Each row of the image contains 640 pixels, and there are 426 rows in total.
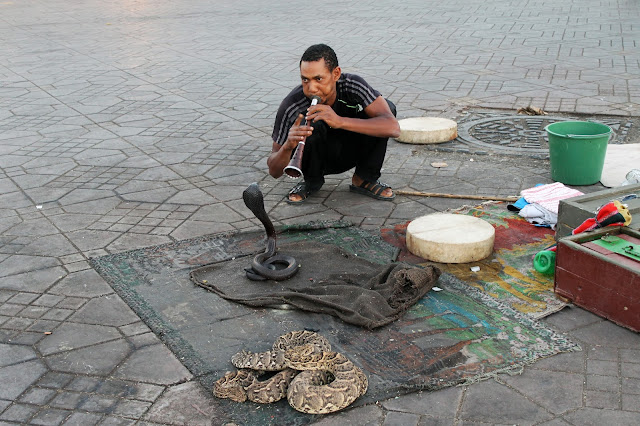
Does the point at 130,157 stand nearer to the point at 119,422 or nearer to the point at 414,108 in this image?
the point at 414,108

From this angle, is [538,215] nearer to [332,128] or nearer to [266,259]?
[332,128]

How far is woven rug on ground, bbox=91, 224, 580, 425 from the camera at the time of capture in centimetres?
282

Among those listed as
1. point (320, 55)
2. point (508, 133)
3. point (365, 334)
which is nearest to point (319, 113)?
point (320, 55)

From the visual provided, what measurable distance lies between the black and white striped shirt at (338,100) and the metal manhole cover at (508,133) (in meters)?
1.42

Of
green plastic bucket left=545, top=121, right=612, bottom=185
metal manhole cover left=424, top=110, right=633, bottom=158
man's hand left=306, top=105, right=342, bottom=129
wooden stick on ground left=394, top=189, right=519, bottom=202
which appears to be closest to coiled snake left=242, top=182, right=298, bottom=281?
man's hand left=306, top=105, right=342, bottom=129

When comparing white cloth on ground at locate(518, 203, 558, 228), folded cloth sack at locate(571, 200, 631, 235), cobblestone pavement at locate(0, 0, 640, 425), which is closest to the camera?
cobblestone pavement at locate(0, 0, 640, 425)

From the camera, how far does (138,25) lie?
43.7 ft

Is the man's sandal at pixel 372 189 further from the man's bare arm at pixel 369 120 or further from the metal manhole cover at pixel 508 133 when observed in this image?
the metal manhole cover at pixel 508 133

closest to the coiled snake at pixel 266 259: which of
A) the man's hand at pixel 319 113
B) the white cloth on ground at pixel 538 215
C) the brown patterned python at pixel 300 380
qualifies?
the man's hand at pixel 319 113

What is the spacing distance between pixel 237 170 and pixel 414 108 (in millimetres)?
2219

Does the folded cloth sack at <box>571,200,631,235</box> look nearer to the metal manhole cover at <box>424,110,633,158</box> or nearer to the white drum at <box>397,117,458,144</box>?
the metal manhole cover at <box>424,110,633,158</box>

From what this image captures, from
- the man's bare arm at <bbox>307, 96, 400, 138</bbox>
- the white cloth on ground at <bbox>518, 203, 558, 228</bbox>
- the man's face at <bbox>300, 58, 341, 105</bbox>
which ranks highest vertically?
the man's face at <bbox>300, 58, 341, 105</bbox>

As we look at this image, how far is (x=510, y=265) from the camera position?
3.74 m

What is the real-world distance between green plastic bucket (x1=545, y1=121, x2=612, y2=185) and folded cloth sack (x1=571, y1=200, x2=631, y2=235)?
49.5 inches
